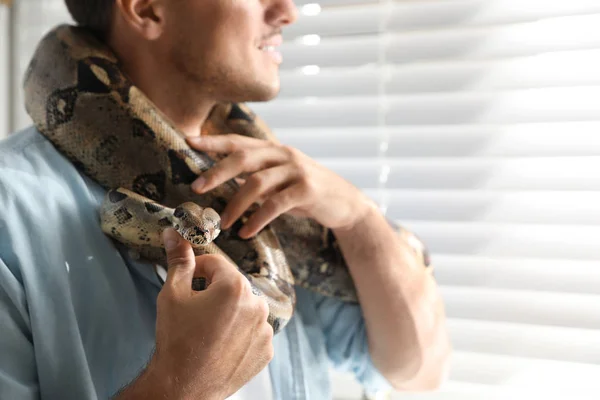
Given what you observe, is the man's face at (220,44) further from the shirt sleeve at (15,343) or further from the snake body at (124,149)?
the shirt sleeve at (15,343)

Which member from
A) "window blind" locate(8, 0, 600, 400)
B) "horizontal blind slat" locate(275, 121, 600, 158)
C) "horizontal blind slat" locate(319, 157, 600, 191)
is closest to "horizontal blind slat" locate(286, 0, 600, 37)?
"window blind" locate(8, 0, 600, 400)

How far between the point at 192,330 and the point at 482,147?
118 cm

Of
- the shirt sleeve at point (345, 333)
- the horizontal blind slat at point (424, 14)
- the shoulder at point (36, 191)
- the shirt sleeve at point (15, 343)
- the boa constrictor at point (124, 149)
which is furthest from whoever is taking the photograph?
the horizontal blind slat at point (424, 14)

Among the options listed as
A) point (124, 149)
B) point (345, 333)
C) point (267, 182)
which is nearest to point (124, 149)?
point (124, 149)

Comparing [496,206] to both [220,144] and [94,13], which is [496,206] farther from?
[94,13]

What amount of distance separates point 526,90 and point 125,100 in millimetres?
1146

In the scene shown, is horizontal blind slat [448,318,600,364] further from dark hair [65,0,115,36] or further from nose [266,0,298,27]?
dark hair [65,0,115,36]

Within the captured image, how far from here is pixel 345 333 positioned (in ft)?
5.25

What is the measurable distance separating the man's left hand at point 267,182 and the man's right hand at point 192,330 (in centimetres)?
29

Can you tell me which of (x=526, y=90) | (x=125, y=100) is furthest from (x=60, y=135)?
(x=526, y=90)

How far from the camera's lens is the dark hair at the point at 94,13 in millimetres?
1444

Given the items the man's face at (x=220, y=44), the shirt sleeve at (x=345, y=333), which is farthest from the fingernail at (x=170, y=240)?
the shirt sleeve at (x=345, y=333)

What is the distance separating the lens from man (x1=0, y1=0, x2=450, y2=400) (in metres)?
0.95

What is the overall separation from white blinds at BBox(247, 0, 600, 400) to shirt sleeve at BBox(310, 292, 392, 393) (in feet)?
1.24
